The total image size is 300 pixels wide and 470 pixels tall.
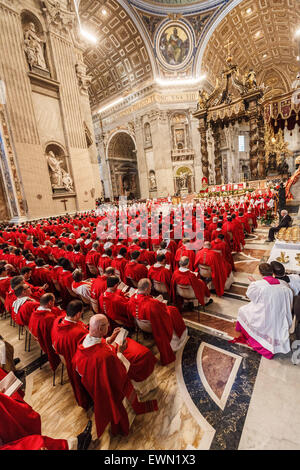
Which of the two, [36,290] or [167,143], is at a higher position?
[167,143]

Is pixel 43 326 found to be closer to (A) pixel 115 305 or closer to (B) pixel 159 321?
(A) pixel 115 305

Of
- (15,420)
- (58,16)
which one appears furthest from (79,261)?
(58,16)

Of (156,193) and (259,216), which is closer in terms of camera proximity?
(259,216)

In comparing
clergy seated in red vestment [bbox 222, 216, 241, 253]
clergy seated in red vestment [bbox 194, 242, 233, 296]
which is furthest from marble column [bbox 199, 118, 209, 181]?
clergy seated in red vestment [bbox 194, 242, 233, 296]

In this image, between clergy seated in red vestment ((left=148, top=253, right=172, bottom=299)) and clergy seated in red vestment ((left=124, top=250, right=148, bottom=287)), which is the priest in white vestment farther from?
clergy seated in red vestment ((left=124, top=250, right=148, bottom=287))

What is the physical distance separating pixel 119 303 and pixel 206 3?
32.3 metres

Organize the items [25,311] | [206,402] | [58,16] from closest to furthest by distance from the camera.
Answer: [206,402] < [25,311] < [58,16]

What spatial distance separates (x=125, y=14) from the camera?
2206 centimetres

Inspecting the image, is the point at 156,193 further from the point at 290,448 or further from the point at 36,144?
the point at 290,448

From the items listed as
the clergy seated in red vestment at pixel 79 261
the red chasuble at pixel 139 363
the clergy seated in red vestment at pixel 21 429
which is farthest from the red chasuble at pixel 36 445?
the clergy seated in red vestment at pixel 79 261

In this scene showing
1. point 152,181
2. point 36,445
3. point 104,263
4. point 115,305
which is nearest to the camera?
point 36,445

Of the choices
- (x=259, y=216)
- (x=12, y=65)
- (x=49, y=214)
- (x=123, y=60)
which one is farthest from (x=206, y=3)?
(x=49, y=214)

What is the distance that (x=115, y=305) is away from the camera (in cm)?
317

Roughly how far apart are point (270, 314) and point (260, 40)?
116 ft
